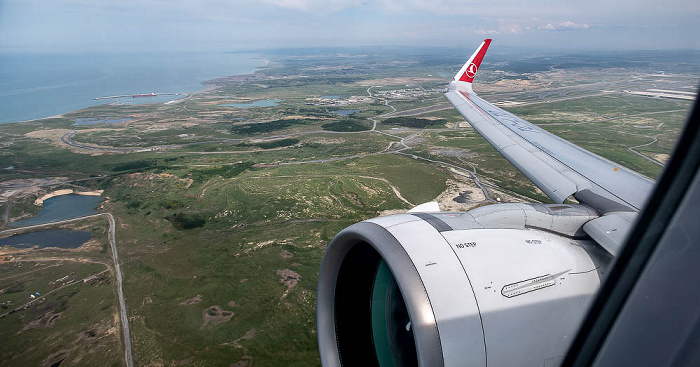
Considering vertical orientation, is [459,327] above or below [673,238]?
below

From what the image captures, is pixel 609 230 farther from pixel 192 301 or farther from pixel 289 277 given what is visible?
pixel 192 301

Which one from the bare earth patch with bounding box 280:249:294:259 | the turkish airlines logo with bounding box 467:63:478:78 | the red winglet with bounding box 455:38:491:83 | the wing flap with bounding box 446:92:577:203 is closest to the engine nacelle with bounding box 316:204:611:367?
the wing flap with bounding box 446:92:577:203

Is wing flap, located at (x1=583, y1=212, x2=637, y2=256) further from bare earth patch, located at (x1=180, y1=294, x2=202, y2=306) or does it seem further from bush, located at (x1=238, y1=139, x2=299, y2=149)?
bush, located at (x1=238, y1=139, x2=299, y2=149)

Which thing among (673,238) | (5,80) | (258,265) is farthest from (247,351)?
(5,80)

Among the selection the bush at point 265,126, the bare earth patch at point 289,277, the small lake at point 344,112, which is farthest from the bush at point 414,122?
the bare earth patch at point 289,277

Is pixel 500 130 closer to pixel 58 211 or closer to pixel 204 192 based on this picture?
pixel 204 192

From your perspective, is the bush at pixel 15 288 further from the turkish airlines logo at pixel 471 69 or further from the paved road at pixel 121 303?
the turkish airlines logo at pixel 471 69
